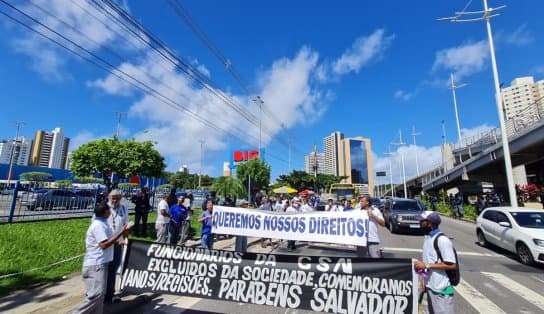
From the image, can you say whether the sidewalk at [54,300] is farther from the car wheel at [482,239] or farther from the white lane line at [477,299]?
the car wheel at [482,239]

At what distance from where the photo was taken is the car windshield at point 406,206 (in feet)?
49.7

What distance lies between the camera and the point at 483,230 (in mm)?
10891

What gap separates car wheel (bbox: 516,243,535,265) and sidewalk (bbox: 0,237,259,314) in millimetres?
9747

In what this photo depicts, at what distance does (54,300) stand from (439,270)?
589cm

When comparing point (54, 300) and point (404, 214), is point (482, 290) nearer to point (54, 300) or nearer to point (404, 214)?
point (54, 300)

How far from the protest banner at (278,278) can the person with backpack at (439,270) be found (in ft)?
0.67

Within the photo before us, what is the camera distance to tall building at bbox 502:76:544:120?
124 ft

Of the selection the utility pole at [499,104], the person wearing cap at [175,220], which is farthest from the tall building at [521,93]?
the person wearing cap at [175,220]

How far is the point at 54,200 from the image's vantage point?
39.0 ft

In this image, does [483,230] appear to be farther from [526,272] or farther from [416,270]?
[416,270]

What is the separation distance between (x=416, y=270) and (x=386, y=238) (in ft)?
33.9

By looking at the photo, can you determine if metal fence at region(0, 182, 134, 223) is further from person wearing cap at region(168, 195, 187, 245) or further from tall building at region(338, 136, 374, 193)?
tall building at region(338, 136, 374, 193)

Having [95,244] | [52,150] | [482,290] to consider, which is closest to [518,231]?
[482,290]

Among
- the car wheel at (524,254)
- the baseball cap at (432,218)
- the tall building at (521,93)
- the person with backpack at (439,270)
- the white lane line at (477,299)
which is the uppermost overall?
the tall building at (521,93)
